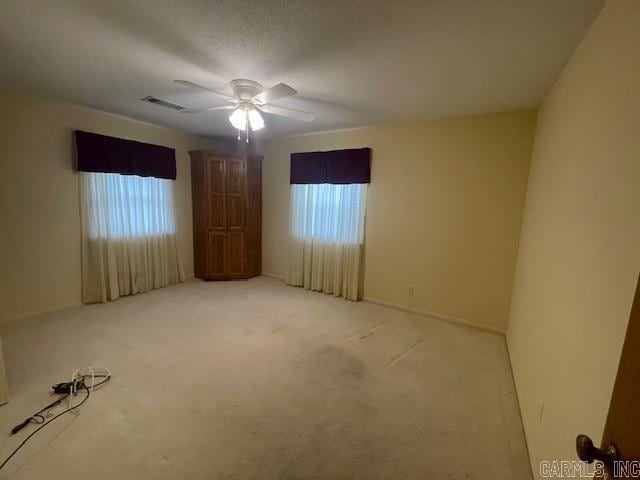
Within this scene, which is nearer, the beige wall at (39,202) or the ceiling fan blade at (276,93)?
the ceiling fan blade at (276,93)

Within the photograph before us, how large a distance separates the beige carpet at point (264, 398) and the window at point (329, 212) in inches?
51.2

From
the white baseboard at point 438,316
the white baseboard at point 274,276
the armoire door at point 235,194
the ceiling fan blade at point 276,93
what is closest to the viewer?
the ceiling fan blade at point 276,93

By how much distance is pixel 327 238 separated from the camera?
13.9ft

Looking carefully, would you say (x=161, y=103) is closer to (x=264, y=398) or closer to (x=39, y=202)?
(x=39, y=202)

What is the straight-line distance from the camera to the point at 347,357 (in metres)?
2.60

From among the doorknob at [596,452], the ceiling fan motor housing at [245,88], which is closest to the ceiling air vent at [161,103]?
the ceiling fan motor housing at [245,88]

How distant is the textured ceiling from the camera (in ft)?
4.73

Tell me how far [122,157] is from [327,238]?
2912 millimetres

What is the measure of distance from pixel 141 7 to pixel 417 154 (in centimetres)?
294

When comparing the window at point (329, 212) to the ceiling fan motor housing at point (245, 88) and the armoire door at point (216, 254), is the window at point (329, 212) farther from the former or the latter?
the ceiling fan motor housing at point (245, 88)

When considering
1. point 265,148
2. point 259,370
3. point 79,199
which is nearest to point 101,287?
point 79,199

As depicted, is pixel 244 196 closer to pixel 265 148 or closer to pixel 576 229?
pixel 265 148

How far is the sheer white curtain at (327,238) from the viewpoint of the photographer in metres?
3.98

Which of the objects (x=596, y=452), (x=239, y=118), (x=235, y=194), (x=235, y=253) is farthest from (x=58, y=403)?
(x=235, y=194)
